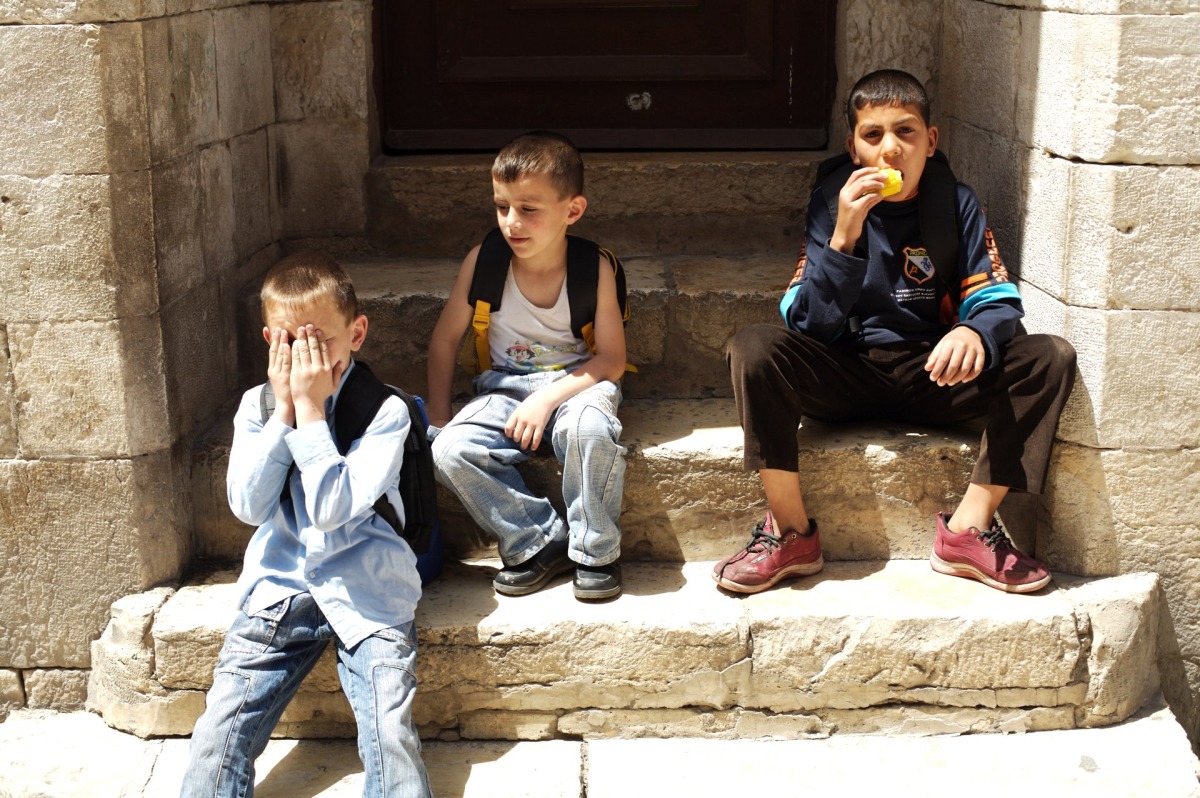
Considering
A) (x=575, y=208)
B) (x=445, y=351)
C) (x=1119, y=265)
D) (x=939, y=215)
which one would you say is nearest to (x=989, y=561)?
(x=1119, y=265)

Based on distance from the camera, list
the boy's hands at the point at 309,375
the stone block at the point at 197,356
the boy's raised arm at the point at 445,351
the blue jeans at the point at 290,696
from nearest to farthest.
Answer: the blue jeans at the point at 290,696
the boy's hands at the point at 309,375
the stone block at the point at 197,356
the boy's raised arm at the point at 445,351

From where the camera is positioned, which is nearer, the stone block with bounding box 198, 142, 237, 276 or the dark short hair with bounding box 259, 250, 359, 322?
the dark short hair with bounding box 259, 250, 359, 322

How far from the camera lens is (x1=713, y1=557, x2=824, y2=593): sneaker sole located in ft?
10.8

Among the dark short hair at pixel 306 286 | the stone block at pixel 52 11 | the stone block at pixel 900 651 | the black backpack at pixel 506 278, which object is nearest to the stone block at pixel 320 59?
the black backpack at pixel 506 278

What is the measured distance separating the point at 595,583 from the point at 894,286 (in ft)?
3.67

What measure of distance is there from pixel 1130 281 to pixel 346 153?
8.21 feet

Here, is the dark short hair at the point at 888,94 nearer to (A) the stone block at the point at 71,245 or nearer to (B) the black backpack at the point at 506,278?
(B) the black backpack at the point at 506,278

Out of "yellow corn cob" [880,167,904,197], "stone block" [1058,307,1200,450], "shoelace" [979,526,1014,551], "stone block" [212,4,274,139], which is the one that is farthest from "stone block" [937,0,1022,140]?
"stone block" [212,4,274,139]

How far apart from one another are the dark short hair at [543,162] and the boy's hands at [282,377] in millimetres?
741

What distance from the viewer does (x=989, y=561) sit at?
10.9ft

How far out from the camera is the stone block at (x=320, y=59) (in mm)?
4285

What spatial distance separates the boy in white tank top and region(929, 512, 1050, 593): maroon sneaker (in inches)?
33.9

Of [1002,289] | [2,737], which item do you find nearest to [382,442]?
[2,737]

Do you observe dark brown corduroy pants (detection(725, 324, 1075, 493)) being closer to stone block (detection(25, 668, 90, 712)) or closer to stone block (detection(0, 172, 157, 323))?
stone block (detection(0, 172, 157, 323))
